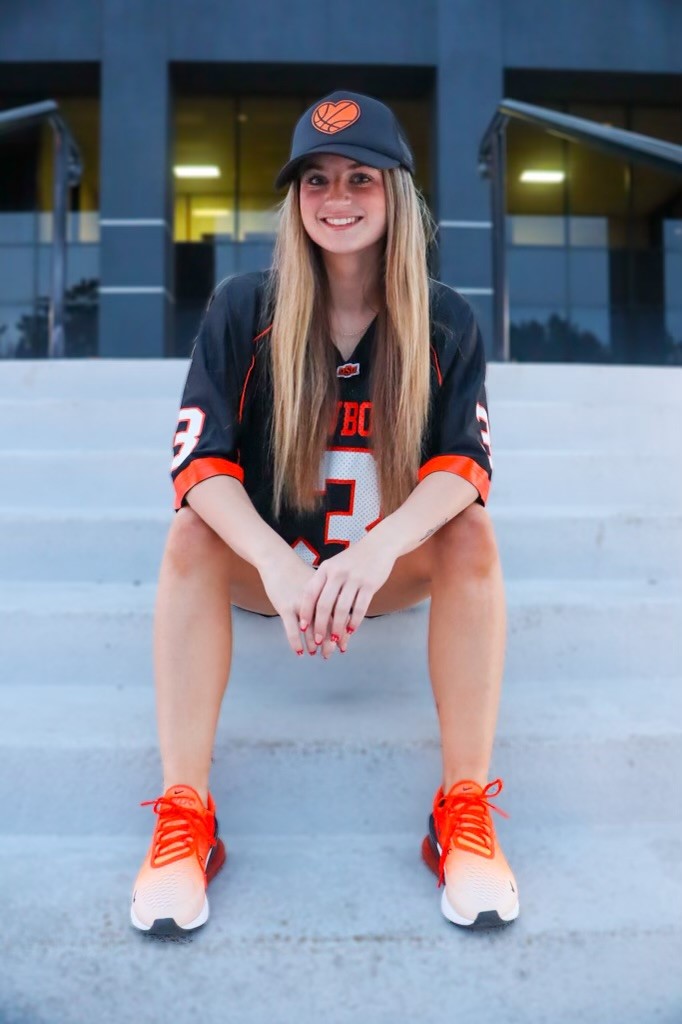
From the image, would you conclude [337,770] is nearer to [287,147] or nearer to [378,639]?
[378,639]

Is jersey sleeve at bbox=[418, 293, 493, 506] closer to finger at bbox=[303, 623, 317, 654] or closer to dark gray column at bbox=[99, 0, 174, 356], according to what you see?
finger at bbox=[303, 623, 317, 654]

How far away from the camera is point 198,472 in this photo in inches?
54.7

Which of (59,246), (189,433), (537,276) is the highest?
(537,276)

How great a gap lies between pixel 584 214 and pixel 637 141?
6.83 meters

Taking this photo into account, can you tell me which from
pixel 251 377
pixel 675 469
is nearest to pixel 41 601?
pixel 251 377

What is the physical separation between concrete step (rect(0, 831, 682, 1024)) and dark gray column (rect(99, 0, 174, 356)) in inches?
270

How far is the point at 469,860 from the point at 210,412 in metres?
0.80

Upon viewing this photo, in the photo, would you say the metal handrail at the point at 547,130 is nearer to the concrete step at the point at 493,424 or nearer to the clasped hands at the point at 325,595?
the concrete step at the point at 493,424

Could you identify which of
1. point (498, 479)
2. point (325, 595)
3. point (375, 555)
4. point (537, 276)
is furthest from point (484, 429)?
point (537, 276)

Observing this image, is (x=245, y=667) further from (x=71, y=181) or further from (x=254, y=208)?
(x=254, y=208)

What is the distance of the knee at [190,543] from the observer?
4.47 feet

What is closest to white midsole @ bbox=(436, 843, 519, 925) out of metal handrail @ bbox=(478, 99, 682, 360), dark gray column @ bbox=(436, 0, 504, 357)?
metal handrail @ bbox=(478, 99, 682, 360)

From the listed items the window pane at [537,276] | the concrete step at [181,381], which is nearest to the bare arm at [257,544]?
the concrete step at [181,381]

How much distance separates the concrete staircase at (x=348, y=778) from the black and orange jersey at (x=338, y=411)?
0.94ft
